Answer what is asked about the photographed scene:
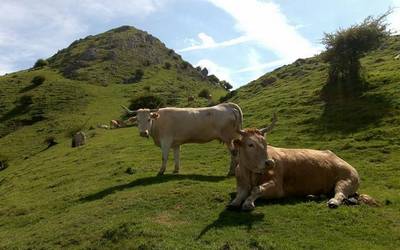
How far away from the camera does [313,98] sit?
37375mm

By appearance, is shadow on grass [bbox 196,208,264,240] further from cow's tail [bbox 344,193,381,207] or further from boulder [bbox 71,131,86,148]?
boulder [bbox 71,131,86,148]

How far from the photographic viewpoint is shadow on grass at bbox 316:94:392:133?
1118 inches

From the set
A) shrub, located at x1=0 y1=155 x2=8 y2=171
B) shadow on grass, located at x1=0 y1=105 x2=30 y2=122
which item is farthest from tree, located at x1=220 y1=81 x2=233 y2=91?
shrub, located at x1=0 y1=155 x2=8 y2=171

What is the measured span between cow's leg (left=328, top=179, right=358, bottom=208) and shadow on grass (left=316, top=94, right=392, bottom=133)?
45.7 ft

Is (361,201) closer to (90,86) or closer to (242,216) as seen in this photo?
(242,216)

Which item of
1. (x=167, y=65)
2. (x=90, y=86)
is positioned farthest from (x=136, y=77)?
(x=167, y=65)

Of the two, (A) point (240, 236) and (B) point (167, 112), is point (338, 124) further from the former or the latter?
(A) point (240, 236)

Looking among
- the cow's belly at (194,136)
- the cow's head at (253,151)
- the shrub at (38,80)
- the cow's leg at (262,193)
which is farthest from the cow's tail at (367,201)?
the shrub at (38,80)

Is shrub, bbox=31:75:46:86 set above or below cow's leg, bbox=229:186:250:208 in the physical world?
above

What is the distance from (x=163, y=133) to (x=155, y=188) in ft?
13.5

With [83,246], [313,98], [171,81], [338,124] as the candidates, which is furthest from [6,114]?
[83,246]

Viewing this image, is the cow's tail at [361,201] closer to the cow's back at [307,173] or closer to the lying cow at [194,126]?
the cow's back at [307,173]

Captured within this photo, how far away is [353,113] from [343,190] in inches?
715

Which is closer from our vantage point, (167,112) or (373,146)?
(167,112)
